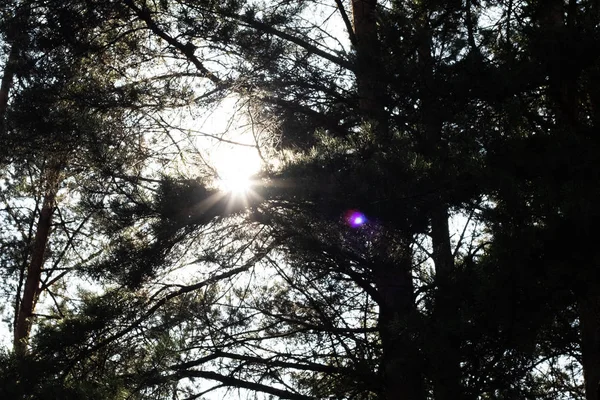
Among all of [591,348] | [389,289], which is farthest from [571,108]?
[389,289]

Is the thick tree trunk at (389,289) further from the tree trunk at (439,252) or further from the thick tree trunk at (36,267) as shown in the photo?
the thick tree trunk at (36,267)

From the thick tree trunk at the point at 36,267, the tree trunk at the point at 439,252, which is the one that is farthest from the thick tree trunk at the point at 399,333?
the thick tree trunk at the point at 36,267

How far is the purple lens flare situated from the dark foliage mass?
2.2 inches

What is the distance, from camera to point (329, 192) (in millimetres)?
5098

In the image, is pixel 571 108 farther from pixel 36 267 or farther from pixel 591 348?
pixel 36 267

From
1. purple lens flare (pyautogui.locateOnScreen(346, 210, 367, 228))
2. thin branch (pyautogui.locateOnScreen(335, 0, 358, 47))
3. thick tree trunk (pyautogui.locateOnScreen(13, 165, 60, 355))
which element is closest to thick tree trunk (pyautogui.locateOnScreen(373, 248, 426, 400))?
purple lens flare (pyautogui.locateOnScreen(346, 210, 367, 228))

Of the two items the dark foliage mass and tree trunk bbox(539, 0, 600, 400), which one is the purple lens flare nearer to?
the dark foliage mass

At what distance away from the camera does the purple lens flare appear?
17.5 ft

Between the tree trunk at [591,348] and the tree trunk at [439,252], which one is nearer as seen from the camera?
the tree trunk at [439,252]

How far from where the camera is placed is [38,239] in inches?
444

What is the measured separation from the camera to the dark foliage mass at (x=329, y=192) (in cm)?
507

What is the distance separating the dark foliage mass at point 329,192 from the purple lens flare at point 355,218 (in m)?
0.06

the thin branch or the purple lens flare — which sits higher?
the thin branch

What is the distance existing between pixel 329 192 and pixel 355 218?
449 mm
